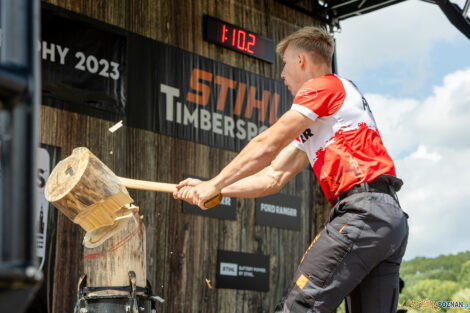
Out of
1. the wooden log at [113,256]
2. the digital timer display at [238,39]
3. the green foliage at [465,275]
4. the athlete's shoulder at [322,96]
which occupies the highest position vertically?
the digital timer display at [238,39]

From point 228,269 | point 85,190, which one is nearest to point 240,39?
point 228,269

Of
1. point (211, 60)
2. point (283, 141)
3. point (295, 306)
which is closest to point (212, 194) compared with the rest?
point (283, 141)

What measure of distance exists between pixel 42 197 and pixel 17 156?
15.8 ft

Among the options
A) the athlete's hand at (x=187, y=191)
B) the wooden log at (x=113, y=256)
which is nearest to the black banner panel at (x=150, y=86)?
the wooden log at (x=113, y=256)

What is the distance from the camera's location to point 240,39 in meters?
6.96

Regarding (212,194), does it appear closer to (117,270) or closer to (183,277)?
(117,270)

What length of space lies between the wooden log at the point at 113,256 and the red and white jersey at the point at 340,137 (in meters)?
1.29

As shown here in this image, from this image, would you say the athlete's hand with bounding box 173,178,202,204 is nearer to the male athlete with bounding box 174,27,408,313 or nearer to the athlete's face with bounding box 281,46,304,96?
the male athlete with bounding box 174,27,408,313

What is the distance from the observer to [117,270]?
11.6 ft

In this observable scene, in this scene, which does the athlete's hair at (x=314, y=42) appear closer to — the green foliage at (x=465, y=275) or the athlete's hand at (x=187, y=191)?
the athlete's hand at (x=187, y=191)

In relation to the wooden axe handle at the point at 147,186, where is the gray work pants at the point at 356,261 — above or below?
below

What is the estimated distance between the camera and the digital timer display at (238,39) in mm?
6664

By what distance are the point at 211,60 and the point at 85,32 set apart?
5.03 feet

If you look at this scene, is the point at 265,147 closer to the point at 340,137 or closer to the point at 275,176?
the point at 340,137
